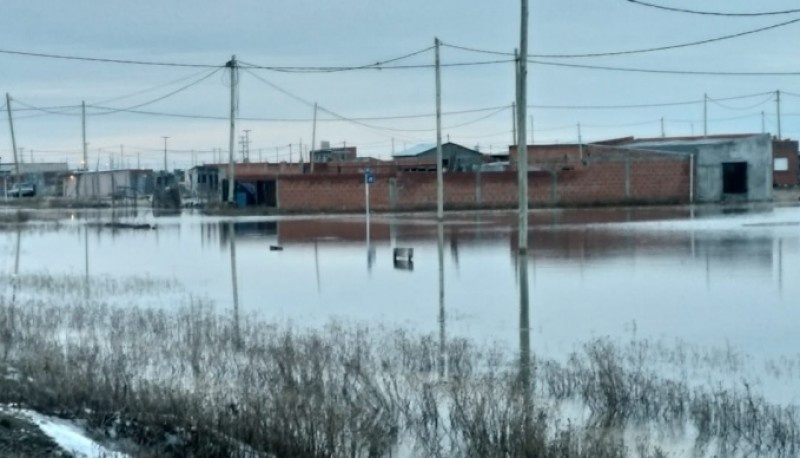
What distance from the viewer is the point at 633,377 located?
11.5 meters

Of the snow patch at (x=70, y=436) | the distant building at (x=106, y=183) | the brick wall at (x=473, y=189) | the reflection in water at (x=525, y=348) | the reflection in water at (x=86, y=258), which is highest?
the distant building at (x=106, y=183)

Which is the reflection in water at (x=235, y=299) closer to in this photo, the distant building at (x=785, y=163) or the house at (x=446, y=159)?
the house at (x=446, y=159)

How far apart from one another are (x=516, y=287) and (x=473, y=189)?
42.4 m

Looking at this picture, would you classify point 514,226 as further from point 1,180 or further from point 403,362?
point 1,180

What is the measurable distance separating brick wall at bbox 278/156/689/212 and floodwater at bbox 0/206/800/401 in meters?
17.2

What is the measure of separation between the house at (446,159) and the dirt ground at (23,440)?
202 feet

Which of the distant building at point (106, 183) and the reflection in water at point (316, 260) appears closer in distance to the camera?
the reflection in water at point (316, 260)

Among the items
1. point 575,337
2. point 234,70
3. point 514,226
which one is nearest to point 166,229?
point 514,226

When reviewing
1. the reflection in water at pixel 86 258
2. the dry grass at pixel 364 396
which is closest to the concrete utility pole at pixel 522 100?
the reflection in water at pixel 86 258

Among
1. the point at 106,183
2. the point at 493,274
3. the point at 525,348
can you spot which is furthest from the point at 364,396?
the point at 106,183

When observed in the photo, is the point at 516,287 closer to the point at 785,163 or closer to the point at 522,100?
the point at 522,100

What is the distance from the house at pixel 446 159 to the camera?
75375mm

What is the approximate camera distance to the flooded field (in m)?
13.4

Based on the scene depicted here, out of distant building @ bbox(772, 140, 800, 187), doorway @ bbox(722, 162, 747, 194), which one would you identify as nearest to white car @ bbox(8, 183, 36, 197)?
doorway @ bbox(722, 162, 747, 194)
